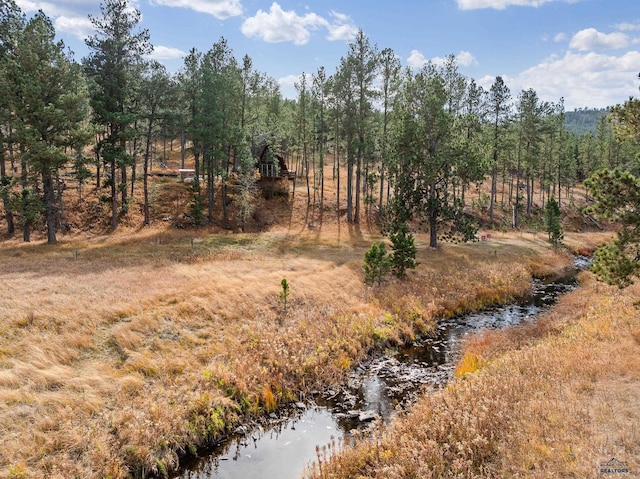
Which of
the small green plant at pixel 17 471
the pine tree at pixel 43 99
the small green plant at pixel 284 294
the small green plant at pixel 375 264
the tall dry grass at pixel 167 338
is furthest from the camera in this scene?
the pine tree at pixel 43 99

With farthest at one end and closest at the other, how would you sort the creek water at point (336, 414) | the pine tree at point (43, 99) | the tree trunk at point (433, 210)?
the tree trunk at point (433, 210) < the pine tree at point (43, 99) < the creek water at point (336, 414)

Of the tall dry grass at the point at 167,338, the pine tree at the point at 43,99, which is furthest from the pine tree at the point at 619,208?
the pine tree at the point at 43,99

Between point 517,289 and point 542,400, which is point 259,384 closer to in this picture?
point 542,400

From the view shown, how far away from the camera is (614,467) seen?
677 cm

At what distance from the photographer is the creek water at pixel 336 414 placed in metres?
10.5

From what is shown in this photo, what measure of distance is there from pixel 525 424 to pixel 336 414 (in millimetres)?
6050

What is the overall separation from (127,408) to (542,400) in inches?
421

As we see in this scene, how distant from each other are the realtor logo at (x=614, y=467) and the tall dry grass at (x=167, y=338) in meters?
9.14

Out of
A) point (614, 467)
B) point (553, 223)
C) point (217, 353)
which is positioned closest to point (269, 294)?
point (217, 353)

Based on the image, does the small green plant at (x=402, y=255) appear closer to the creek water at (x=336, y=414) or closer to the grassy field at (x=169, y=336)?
the grassy field at (x=169, y=336)

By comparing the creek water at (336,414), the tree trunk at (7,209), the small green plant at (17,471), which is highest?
the tree trunk at (7,209)

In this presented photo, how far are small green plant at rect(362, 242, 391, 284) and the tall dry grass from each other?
0.71m

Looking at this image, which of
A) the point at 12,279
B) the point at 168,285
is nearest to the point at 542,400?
the point at 168,285

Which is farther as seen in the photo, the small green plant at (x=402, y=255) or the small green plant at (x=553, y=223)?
the small green plant at (x=553, y=223)
